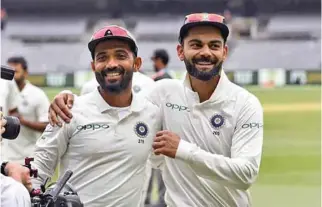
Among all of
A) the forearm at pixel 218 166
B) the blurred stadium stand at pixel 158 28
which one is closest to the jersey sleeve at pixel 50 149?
the forearm at pixel 218 166

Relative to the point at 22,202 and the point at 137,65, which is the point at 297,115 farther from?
the point at 22,202

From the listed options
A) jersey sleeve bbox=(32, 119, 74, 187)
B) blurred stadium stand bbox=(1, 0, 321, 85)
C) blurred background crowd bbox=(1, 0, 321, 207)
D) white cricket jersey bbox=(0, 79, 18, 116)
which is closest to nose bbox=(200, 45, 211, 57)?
jersey sleeve bbox=(32, 119, 74, 187)

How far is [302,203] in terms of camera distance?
25.1ft

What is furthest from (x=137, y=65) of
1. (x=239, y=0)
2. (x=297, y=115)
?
(x=239, y=0)

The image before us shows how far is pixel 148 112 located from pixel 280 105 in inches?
725

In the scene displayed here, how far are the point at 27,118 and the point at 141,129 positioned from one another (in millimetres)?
4109

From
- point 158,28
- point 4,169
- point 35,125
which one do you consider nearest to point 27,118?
point 35,125

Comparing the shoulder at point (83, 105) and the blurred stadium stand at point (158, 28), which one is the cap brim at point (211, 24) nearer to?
the shoulder at point (83, 105)

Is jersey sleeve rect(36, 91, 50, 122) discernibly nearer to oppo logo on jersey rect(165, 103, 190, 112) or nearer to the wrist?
oppo logo on jersey rect(165, 103, 190, 112)

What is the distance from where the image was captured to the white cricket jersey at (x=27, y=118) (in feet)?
21.9

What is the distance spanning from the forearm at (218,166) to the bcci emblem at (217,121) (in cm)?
19

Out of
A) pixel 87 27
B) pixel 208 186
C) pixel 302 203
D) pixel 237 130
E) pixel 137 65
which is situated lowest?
pixel 302 203

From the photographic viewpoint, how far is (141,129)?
3.13 metres

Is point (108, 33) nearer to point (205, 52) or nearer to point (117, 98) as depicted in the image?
point (117, 98)
